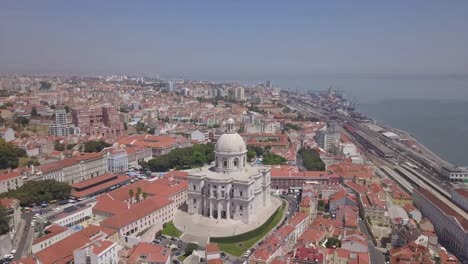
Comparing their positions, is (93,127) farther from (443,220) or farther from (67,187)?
(443,220)

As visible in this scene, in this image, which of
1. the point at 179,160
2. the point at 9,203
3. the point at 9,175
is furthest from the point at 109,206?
the point at 179,160

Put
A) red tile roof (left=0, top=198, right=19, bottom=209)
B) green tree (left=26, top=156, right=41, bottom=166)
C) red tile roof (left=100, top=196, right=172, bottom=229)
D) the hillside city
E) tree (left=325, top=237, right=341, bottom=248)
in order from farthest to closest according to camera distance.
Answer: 1. green tree (left=26, top=156, right=41, bottom=166)
2. red tile roof (left=0, top=198, right=19, bottom=209)
3. red tile roof (left=100, top=196, right=172, bottom=229)
4. tree (left=325, top=237, right=341, bottom=248)
5. the hillside city

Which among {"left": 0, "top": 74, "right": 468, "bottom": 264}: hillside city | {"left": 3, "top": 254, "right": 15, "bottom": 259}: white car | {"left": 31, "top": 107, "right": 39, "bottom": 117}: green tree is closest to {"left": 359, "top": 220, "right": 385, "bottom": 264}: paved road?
{"left": 0, "top": 74, "right": 468, "bottom": 264}: hillside city

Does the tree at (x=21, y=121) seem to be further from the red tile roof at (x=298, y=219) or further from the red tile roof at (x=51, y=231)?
the red tile roof at (x=298, y=219)

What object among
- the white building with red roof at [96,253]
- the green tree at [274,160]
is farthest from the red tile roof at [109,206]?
the green tree at [274,160]

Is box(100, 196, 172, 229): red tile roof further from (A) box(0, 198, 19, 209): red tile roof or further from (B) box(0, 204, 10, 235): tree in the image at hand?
(A) box(0, 198, 19, 209): red tile roof

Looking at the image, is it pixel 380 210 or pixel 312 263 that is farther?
pixel 380 210

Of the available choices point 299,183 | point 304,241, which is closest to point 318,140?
point 299,183
